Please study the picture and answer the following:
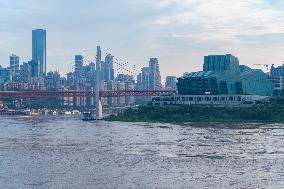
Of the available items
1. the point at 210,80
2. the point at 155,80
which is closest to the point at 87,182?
the point at 210,80

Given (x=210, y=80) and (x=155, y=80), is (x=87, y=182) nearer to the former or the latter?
(x=210, y=80)

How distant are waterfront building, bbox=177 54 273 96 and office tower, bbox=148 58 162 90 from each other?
158 feet

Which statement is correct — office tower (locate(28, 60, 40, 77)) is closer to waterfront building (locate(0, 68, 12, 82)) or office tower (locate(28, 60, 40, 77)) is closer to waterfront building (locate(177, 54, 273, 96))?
waterfront building (locate(0, 68, 12, 82))

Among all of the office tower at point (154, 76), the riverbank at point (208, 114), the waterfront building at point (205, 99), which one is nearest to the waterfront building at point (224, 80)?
the waterfront building at point (205, 99)

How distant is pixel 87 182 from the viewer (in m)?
17.0

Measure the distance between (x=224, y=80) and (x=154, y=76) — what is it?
2360 inches

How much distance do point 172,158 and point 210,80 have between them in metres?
44.2

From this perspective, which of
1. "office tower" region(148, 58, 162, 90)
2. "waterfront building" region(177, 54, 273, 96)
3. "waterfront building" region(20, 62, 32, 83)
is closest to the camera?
"waterfront building" region(177, 54, 273, 96)

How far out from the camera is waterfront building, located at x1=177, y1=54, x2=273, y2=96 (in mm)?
66062

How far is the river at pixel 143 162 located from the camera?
56.1 ft

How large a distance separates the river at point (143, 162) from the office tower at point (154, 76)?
8870 cm

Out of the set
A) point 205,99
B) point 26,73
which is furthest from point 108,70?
point 205,99

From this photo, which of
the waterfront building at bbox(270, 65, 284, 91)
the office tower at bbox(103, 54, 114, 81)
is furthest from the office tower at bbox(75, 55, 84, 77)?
the waterfront building at bbox(270, 65, 284, 91)

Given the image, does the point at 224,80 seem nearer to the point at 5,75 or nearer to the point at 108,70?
the point at 108,70
